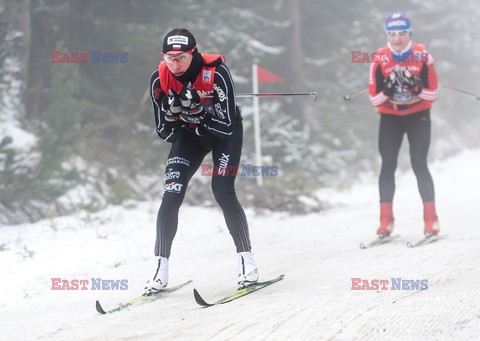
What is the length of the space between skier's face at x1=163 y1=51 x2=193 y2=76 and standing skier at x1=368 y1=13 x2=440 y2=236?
3.13 m

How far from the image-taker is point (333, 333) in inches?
144

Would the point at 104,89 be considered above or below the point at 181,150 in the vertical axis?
above

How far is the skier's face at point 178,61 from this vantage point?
15.8 feet

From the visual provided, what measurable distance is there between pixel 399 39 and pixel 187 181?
131 inches

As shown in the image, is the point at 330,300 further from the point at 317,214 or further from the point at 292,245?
the point at 317,214

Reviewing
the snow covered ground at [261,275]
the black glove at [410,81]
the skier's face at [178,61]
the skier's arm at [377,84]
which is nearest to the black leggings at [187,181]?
the snow covered ground at [261,275]

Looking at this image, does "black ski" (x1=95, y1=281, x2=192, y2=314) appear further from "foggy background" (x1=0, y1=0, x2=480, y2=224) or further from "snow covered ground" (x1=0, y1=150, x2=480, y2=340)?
"foggy background" (x1=0, y1=0, x2=480, y2=224)

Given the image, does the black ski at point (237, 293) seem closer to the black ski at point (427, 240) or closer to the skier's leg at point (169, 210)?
the skier's leg at point (169, 210)

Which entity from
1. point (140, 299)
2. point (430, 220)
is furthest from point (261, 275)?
point (430, 220)

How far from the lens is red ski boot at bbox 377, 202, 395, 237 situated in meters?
7.57

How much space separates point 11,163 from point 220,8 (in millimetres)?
8558

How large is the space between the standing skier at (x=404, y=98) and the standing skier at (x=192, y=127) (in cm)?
266

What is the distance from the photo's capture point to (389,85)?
24.2 feet

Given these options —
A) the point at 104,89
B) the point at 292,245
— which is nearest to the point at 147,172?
the point at 104,89
